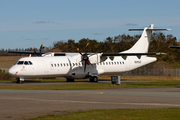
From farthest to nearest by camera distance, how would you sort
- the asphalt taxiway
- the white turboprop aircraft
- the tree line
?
1. the tree line
2. the white turboprop aircraft
3. the asphalt taxiway

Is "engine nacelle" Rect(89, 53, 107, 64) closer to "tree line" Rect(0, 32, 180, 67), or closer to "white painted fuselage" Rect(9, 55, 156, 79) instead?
"white painted fuselage" Rect(9, 55, 156, 79)

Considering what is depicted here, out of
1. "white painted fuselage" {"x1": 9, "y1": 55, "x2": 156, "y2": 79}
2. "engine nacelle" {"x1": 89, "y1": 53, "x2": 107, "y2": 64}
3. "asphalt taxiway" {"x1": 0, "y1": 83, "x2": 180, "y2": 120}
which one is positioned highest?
"engine nacelle" {"x1": 89, "y1": 53, "x2": 107, "y2": 64}

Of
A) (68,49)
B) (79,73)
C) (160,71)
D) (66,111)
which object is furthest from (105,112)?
(68,49)

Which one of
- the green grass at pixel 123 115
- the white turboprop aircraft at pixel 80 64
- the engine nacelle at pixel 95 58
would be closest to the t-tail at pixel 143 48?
the white turboprop aircraft at pixel 80 64

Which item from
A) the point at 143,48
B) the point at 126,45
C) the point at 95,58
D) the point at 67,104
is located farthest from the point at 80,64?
the point at 126,45

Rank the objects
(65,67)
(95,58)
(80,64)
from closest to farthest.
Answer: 1. (65,67)
2. (80,64)
3. (95,58)

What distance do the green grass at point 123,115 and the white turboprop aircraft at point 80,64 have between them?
76.1 feet

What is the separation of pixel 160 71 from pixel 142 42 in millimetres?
10604

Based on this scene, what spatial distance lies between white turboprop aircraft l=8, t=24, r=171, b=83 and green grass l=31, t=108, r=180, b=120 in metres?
23.2

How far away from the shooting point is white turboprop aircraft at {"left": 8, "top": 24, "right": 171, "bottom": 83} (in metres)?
34.8

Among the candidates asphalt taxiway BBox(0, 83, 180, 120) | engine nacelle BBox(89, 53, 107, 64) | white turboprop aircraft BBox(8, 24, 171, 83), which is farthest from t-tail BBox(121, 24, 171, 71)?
asphalt taxiway BBox(0, 83, 180, 120)

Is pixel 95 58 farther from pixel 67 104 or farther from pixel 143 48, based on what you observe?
pixel 67 104

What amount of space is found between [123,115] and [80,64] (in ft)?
92.2

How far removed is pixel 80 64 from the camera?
3934 cm
